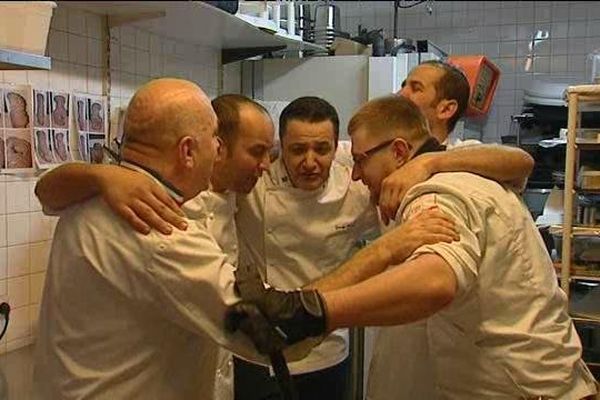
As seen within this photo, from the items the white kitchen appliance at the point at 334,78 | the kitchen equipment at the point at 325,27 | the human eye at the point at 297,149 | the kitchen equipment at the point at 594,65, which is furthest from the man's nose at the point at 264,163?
the kitchen equipment at the point at 594,65

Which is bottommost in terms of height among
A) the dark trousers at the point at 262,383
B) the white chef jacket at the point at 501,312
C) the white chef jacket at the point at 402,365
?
the dark trousers at the point at 262,383

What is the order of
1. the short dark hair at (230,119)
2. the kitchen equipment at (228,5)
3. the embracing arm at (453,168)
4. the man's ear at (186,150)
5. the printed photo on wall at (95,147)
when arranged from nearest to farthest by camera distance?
the man's ear at (186,150), the embracing arm at (453,168), the short dark hair at (230,119), the kitchen equipment at (228,5), the printed photo on wall at (95,147)

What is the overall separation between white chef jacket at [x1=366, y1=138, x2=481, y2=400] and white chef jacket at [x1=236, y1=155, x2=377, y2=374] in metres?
0.28

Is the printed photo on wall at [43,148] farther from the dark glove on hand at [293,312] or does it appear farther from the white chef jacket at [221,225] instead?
the dark glove on hand at [293,312]

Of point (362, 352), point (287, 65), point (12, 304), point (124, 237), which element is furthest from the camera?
point (287, 65)

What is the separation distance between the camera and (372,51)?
2889 mm

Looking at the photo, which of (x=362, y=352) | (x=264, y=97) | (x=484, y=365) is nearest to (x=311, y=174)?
(x=484, y=365)

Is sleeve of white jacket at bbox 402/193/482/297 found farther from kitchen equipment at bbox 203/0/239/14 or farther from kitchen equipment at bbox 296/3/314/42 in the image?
kitchen equipment at bbox 296/3/314/42

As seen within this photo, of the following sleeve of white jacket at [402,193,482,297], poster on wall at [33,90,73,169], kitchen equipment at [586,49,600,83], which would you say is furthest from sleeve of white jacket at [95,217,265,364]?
kitchen equipment at [586,49,600,83]

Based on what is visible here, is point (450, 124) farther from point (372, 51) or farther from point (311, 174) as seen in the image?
point (372, 51)

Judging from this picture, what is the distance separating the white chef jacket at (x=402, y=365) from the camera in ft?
4.86

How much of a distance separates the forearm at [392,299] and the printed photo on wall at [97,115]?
1220 mm

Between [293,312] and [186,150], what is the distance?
0.32 metres

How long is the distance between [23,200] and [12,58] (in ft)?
1.86
